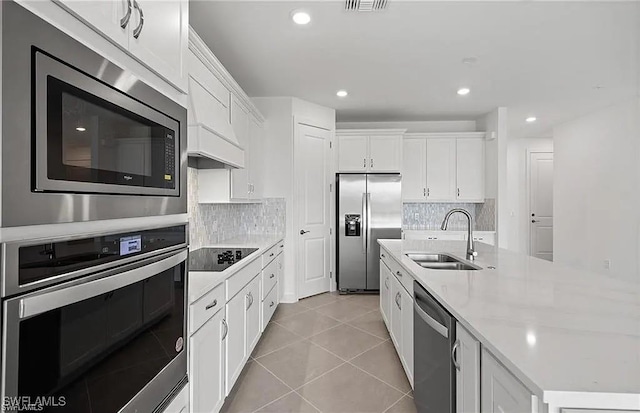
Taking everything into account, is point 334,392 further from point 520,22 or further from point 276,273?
point 520,22

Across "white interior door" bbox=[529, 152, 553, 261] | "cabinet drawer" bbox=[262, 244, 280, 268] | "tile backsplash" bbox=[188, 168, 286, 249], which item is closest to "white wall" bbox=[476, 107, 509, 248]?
"white interior door" bbox=[529, 152, 553, 261]

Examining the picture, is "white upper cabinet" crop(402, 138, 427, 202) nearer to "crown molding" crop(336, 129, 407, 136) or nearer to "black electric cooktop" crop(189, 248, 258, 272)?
"crown molding" crop(336, 129, 407, 136)

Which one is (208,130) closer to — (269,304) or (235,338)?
(235,338)

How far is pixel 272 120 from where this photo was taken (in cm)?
453

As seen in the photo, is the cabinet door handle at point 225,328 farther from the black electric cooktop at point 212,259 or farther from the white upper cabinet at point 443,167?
the white upper cabinet at point 443,167

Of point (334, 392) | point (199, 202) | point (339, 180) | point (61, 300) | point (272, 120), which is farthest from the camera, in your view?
point (339, 180)

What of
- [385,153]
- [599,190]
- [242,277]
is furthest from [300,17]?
[599,190]

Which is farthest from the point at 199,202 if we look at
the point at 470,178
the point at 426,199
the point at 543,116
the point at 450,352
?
the point at 543,116

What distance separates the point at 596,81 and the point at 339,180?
3.28m

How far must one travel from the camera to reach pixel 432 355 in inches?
64.3

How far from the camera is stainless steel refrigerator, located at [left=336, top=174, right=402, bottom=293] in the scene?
491 centimetres

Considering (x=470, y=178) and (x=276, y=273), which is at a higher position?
(x=470, y=178)

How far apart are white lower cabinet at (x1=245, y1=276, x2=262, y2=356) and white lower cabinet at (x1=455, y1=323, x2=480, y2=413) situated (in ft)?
5.27

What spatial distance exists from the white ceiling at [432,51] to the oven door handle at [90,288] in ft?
6.76
